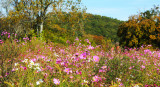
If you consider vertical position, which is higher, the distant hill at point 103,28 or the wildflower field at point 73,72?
the wildflower field at point 73,72

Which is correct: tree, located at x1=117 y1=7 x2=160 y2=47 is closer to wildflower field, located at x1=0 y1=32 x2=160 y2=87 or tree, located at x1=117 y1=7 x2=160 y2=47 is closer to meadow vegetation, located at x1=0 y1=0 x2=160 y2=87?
meadow vegetation, located at x1=0 y1=0 x2=160 y2=87

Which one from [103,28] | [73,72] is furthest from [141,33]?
[103,28]

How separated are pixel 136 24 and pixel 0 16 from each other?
10.6 meters

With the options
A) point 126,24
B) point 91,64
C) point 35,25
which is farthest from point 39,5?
point 91,64

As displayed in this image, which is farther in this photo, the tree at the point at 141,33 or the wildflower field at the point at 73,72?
the tree at the point at 141,33

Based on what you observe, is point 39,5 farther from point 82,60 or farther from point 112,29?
point 112,29

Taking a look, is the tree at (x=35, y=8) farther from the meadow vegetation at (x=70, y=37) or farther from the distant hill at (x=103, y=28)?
the distant hill at (x=103, y=28)

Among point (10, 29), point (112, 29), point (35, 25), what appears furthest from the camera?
point (112, 29)

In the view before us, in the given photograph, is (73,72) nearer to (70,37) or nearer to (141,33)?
(70,37)

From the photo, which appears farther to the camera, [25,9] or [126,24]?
[126,24]

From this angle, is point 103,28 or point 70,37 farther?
point 103,28

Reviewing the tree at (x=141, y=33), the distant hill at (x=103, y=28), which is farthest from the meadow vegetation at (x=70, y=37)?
the distant hill at (x=103, y=28)

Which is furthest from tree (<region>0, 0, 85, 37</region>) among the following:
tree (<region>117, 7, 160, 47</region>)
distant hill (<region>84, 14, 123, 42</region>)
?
distant hill (<region>84, 14, 123, 42</region>)

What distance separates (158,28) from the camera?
14.1 metres
